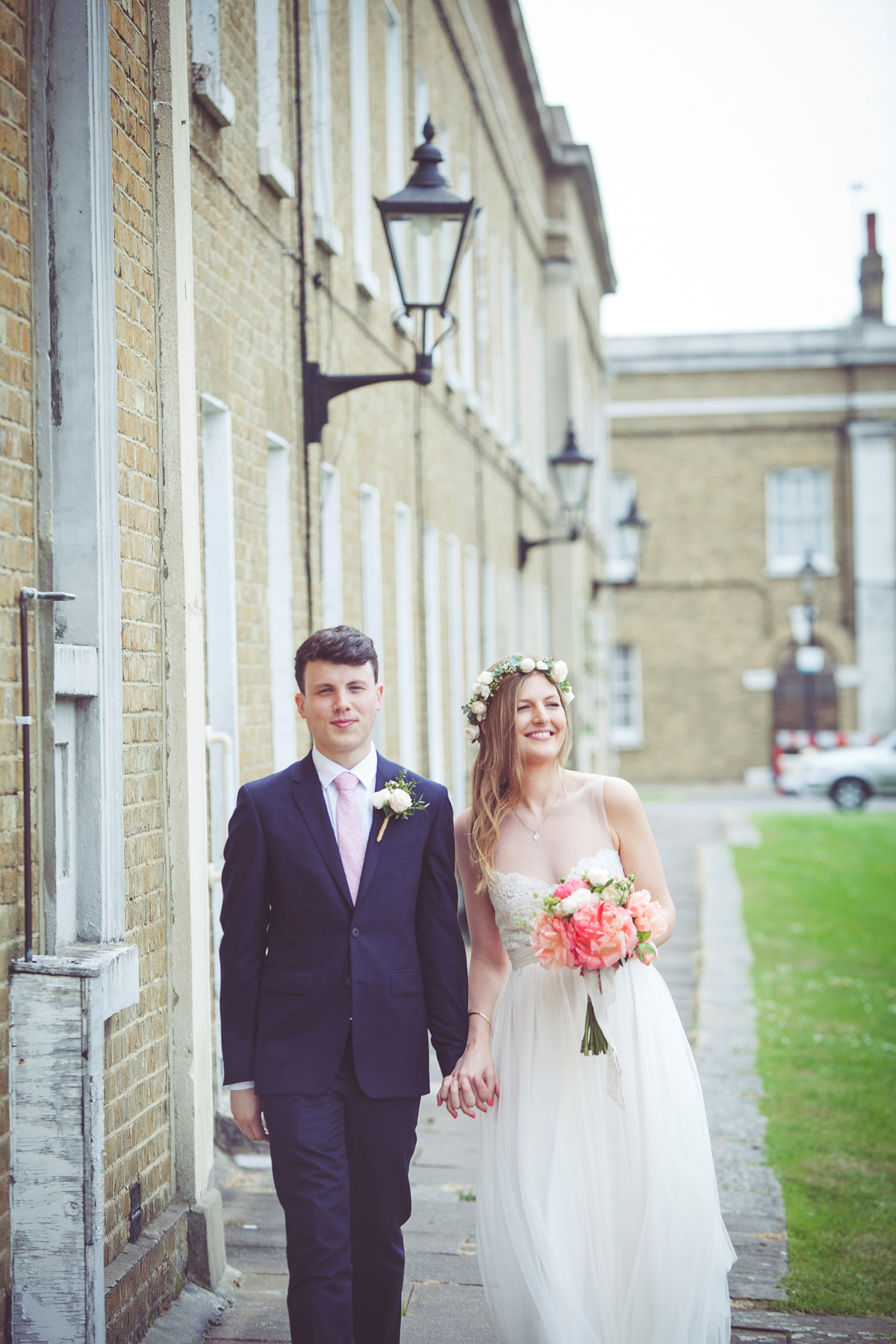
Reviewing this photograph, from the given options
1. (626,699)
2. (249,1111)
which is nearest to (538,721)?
(249,1111)

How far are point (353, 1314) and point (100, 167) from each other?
3.07 metres

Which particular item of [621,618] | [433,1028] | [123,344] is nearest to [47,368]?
[123,344]

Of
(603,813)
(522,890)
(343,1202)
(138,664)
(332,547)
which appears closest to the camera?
(343,1202)

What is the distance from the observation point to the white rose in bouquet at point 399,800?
12.9 feet

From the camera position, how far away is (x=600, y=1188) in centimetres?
400

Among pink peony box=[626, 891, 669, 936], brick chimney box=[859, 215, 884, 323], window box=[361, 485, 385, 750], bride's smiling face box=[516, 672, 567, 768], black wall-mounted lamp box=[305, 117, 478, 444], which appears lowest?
pink peony box=[626, 891, 669, 936]

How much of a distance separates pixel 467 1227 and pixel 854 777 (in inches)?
988

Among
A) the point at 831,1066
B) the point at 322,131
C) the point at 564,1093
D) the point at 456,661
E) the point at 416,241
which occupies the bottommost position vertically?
the point at 831,1066

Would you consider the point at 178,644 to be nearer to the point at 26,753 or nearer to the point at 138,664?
the point at 138,664

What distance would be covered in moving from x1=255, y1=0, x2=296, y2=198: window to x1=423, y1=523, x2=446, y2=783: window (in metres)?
4.76

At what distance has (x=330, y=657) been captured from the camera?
12.9 ft

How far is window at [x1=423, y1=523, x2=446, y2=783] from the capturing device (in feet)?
39.0

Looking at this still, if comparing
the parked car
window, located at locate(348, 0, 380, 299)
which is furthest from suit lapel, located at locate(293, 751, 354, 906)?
the parked car

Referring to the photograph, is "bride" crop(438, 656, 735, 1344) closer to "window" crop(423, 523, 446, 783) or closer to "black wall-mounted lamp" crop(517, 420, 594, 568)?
"window" crop(423, 523, 446, 783)
